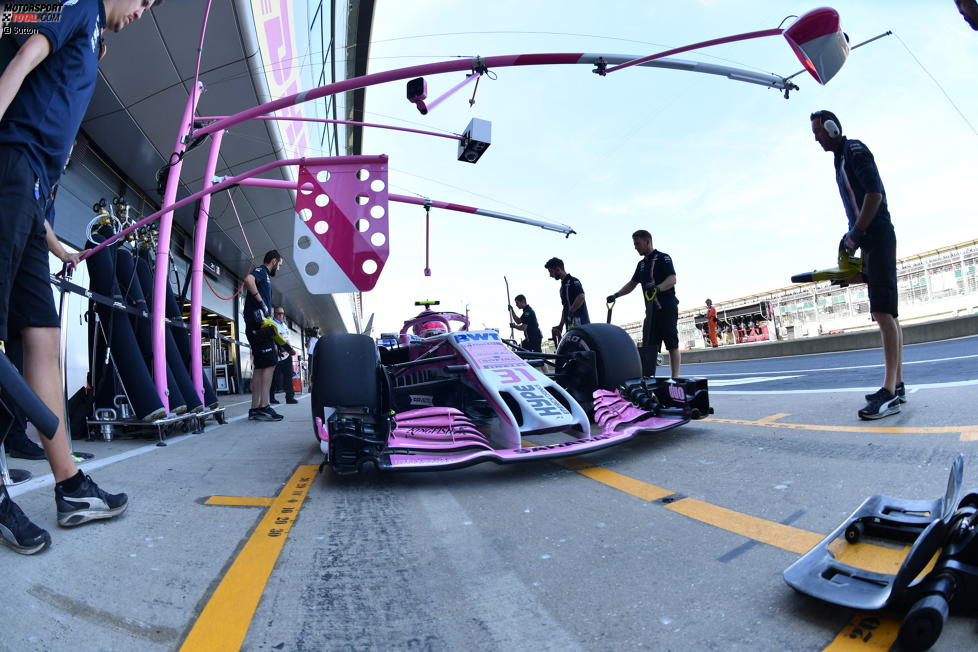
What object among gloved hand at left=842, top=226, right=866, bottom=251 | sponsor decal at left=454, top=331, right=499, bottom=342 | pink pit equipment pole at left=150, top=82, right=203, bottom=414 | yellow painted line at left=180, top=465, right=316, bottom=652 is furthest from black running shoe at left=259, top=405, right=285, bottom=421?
gloved hand at left=842, top=226, right=866, bottom=251

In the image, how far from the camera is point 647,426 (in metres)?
2.86

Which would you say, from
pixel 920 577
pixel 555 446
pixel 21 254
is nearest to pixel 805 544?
pixel 920 577

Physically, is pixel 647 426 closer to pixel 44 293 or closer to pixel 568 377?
pixel 568 377

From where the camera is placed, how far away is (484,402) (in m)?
3.45

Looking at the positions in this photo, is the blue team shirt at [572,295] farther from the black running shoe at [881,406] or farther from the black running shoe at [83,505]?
the black running shoe at [83,505]

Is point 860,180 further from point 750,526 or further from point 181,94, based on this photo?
point 181,94

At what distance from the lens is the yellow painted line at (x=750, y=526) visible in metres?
1.36

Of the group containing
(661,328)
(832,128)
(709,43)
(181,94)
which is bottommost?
(661,328)

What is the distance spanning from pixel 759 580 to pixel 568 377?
2670mm

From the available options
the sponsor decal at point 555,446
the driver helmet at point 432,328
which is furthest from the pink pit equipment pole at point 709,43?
the sponsor decal at point 555,446

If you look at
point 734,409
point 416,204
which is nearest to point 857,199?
point 734,409

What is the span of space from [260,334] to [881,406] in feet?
18.0

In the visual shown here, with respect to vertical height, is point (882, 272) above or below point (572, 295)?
below

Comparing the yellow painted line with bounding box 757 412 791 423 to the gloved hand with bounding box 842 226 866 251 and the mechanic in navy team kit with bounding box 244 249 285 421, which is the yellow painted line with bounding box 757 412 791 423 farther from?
the mechanic in navy team kit with bounding box 244 249 285 421
